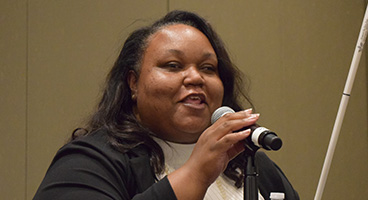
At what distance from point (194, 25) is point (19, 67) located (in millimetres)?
1184

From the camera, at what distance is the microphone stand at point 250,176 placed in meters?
1.03

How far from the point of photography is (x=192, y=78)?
1523 mm

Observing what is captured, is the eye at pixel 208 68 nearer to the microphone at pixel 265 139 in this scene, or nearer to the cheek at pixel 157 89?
the cheek at pixel 157 89

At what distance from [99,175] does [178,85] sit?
1.26 feet

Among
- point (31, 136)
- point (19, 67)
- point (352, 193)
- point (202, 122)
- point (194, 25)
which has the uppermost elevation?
point (194, 25)

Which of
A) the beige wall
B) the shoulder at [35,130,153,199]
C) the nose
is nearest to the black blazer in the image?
the shoulder at [35,130,153,199]

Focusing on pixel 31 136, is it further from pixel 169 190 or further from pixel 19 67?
pixel 169 190

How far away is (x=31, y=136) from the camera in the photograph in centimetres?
253

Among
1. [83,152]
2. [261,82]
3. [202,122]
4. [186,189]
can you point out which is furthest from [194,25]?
[261,82]

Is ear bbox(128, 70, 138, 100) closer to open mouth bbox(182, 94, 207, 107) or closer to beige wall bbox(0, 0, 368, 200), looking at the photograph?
open mouth bbox(182, 94, 207, 107)

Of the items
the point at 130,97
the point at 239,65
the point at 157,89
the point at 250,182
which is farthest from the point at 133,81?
the point at 239,65

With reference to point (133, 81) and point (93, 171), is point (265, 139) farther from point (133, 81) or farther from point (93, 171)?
point (133, 81)

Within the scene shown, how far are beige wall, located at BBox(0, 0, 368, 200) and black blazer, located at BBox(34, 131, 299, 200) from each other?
44.0 inches

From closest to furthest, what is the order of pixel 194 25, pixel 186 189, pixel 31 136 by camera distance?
pixel 186 189 → pixel 194 25 → pixel 31 136
